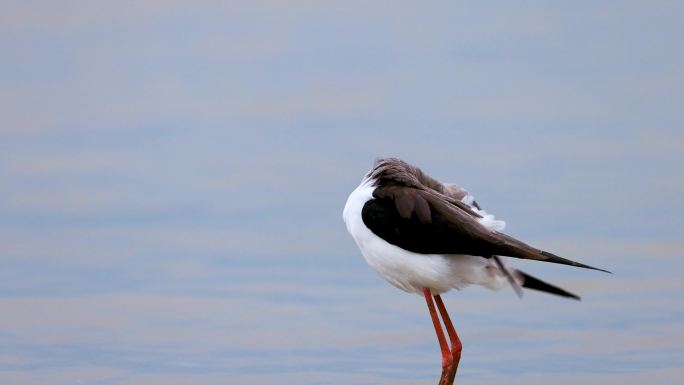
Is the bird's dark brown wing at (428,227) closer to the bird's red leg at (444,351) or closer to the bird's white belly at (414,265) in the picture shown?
the bird's white belly at (414,265)

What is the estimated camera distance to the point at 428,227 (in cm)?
1033

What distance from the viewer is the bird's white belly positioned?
10.5 m

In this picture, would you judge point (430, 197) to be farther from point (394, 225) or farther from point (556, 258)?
point (556, 258)

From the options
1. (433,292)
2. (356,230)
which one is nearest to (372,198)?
(356,230)

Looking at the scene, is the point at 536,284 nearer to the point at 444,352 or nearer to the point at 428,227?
the point at 444,352

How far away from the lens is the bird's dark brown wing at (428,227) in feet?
33.6

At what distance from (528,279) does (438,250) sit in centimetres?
77

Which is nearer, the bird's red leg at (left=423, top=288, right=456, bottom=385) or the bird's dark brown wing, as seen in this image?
the bird's dark brown wing

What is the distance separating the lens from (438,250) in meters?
10.4

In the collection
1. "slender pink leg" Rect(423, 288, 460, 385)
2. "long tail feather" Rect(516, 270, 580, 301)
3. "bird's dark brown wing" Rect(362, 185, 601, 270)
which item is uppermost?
"bird's dark brown wing" Rect(362, 185, 601, 270)

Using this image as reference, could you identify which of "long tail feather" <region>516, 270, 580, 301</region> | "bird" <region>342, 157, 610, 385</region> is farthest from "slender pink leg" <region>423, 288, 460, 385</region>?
"long tail feather" <region>516, 270, 580, 301</region>

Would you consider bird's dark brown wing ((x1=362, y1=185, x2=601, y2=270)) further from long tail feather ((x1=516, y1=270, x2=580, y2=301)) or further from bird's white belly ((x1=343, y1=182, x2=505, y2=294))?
long tail feather ((x1=516, y1=270, x2=580, y2=301))

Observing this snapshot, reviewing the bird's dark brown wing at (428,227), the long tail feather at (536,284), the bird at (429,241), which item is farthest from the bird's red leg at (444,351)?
the long tail feather at (536,284)

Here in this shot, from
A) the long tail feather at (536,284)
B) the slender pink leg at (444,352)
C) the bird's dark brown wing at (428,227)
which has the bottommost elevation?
the slender pink leg at (444,352)
